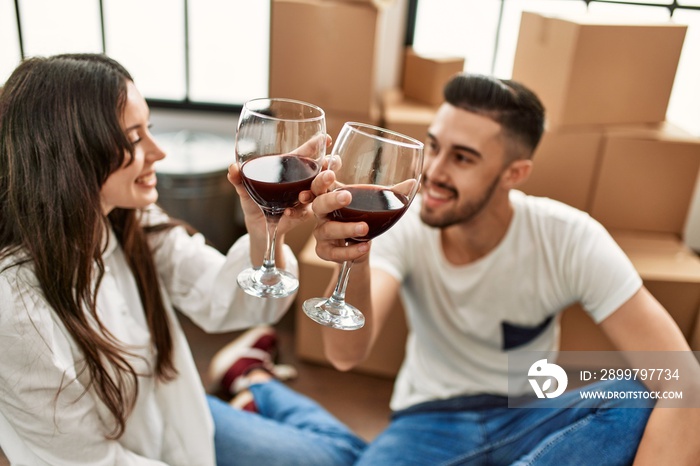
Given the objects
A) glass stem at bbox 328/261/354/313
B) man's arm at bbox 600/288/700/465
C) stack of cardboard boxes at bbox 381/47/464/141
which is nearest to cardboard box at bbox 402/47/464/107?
stack of cardboard boxes at bbox 381/47/464/141

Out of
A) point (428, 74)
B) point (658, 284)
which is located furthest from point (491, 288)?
point (428, 74)

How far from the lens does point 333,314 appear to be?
771 mm

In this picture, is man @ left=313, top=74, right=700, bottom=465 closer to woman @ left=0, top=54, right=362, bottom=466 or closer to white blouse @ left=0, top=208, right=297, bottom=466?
white blouse @ left=0, top=208, right=297, bottom=466

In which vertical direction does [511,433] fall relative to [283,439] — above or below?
above

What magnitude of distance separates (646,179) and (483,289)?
93cm

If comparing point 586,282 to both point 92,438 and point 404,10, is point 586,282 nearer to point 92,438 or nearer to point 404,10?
point 92,438

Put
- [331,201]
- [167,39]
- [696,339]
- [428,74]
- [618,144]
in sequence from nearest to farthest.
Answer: [331,201] < [696,339] < [618,144] < [428,74] < [167,39]

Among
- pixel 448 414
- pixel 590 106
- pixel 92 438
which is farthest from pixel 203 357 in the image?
pixel 590 106

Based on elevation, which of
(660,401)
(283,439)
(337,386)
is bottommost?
(337,386)

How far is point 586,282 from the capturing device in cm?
142

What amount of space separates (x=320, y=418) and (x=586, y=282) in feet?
2.36

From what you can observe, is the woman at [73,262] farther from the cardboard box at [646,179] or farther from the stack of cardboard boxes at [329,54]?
the cardboard box at [646,179]

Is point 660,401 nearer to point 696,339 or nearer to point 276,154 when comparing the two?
point 696,339

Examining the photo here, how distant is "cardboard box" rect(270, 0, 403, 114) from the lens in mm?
2076
